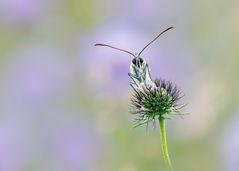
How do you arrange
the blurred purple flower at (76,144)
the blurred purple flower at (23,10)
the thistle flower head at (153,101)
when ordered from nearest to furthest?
the thistle flower head at (153,101)
the blurred purple flower at (76,144)
the blurred purple flower at (23,10)

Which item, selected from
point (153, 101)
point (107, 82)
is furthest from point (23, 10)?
point (153, 101)

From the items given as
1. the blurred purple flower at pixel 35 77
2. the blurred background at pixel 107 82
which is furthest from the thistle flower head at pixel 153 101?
the blurred purple flower at pixel 35 77

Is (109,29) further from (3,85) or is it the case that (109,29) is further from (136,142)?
(136,142)

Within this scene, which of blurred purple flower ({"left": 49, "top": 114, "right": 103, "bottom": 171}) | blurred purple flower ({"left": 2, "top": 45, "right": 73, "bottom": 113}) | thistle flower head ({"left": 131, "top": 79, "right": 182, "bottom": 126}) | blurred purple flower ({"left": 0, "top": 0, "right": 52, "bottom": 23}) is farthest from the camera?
blurred purple flower ({"left": 0, "top": 0, "right": 52, "bottom": 23})

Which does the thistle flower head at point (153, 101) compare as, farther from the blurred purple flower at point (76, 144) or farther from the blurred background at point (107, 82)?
the blurred purple flower at point (76, 144)

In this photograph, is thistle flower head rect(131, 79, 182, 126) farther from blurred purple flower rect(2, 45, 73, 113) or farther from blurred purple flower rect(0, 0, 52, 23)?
blurred purple flower rect(0, 0, 52, 23)

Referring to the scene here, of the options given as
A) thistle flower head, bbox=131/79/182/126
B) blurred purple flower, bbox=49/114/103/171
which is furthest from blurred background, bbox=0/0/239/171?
thistle flower head, bbox=131/79/182/126
